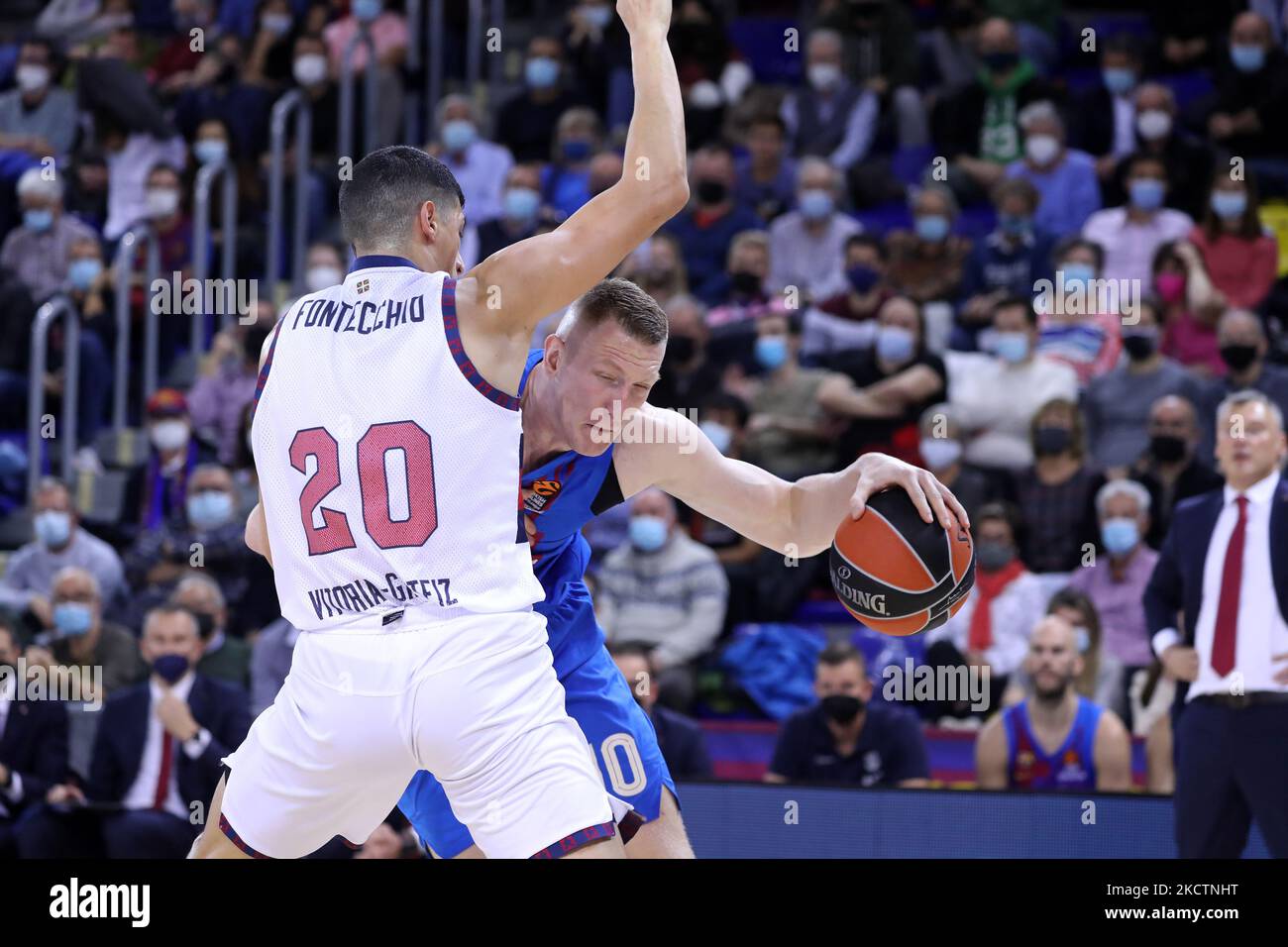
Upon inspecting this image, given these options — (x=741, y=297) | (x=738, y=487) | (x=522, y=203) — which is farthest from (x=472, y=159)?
(x=738, y=487)

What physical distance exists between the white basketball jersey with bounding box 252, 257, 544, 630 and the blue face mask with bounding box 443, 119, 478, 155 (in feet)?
26.9

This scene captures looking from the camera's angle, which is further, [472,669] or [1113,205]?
[1113,205]

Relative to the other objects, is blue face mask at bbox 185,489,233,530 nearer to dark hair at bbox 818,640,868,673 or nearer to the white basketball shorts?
dark hair at bbox 818,640,868,673

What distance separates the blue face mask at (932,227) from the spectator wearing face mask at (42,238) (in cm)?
537

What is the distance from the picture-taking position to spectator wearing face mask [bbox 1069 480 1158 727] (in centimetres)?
883

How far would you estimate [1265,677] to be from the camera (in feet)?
22.9

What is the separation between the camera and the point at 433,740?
3.97m

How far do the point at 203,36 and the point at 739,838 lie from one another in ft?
27.8

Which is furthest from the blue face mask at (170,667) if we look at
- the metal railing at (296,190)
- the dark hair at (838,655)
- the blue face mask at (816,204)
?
the blue face mask at (816,204)
